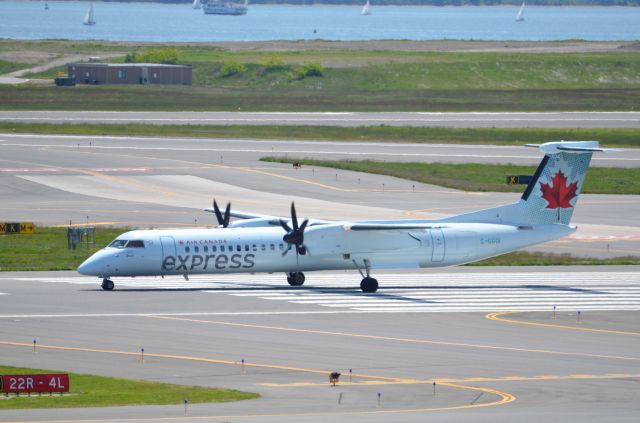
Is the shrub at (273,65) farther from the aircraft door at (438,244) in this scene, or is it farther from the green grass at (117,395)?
the green grass at (117,395)

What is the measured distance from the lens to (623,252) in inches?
2329

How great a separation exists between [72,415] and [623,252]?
3847cm

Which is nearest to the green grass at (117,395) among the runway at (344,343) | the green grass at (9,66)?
the runway at (344,343)

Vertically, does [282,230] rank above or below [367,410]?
above

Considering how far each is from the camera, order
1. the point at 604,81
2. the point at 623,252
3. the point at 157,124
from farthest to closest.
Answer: the point at 604,81 → the point at 157,124 → the point at 623,252

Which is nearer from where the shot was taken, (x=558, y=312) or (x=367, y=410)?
(x=367, y=410)

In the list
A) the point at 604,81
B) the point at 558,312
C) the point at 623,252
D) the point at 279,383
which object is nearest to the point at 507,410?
the point at 279,383

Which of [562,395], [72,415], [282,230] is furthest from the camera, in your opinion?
[282,230]

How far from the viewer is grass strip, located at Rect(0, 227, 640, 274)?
54.6 metres

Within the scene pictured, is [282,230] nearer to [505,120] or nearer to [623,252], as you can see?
[623,252]

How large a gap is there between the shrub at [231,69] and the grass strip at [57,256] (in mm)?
101074

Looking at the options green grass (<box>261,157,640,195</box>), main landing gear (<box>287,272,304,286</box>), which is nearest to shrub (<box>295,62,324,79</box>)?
green grass (<box>261,157,640,195</box>)

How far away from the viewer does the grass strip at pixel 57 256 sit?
54594 mm

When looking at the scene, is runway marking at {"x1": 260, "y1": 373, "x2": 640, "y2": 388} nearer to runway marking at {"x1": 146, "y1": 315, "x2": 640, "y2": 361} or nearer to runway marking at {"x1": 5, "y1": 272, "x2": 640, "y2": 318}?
runway marking at {"x1": 146, "y1": 315, "x2": 640, "y2": 361}
